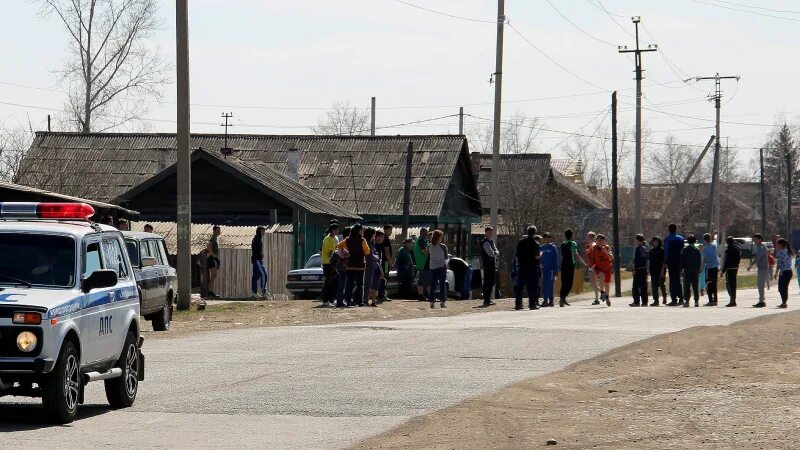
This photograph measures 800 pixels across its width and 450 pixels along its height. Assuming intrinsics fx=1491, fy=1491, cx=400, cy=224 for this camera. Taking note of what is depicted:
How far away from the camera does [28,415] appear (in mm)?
12688

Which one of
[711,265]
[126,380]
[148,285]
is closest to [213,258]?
[711,265]

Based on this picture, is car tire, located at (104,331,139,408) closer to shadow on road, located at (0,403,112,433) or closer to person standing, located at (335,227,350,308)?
shadow on road, located at (0,403,112,433)

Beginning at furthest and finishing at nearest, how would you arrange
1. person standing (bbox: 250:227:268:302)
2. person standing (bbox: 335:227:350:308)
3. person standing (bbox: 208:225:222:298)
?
1. person standing (bbox: 250:227:268:302)
2. person standing (bbox: 208:225:222:298)
3. person standing (bbox: 335:227:350:308)

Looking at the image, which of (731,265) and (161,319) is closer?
(161,319)

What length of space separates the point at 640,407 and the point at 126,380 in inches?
185

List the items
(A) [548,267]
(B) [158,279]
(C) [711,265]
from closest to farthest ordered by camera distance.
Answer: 1. (B) [158,279]
2. (A) [548,267]
3. (C) [711,265]

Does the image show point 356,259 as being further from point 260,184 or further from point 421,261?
point 260,184

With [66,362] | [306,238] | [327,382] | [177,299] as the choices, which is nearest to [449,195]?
[306,238]

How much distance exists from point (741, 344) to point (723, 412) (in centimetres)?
868

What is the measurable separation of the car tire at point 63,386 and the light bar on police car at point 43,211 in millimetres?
1452

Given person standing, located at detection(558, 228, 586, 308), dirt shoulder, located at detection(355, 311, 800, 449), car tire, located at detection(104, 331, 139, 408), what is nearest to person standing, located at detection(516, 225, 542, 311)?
person standing, located at detection(558, 228, 586, 308)

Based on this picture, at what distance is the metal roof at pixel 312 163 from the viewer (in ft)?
176

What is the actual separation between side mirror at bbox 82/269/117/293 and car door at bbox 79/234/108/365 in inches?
4.0

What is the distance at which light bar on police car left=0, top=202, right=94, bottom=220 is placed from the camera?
13.0 meters
